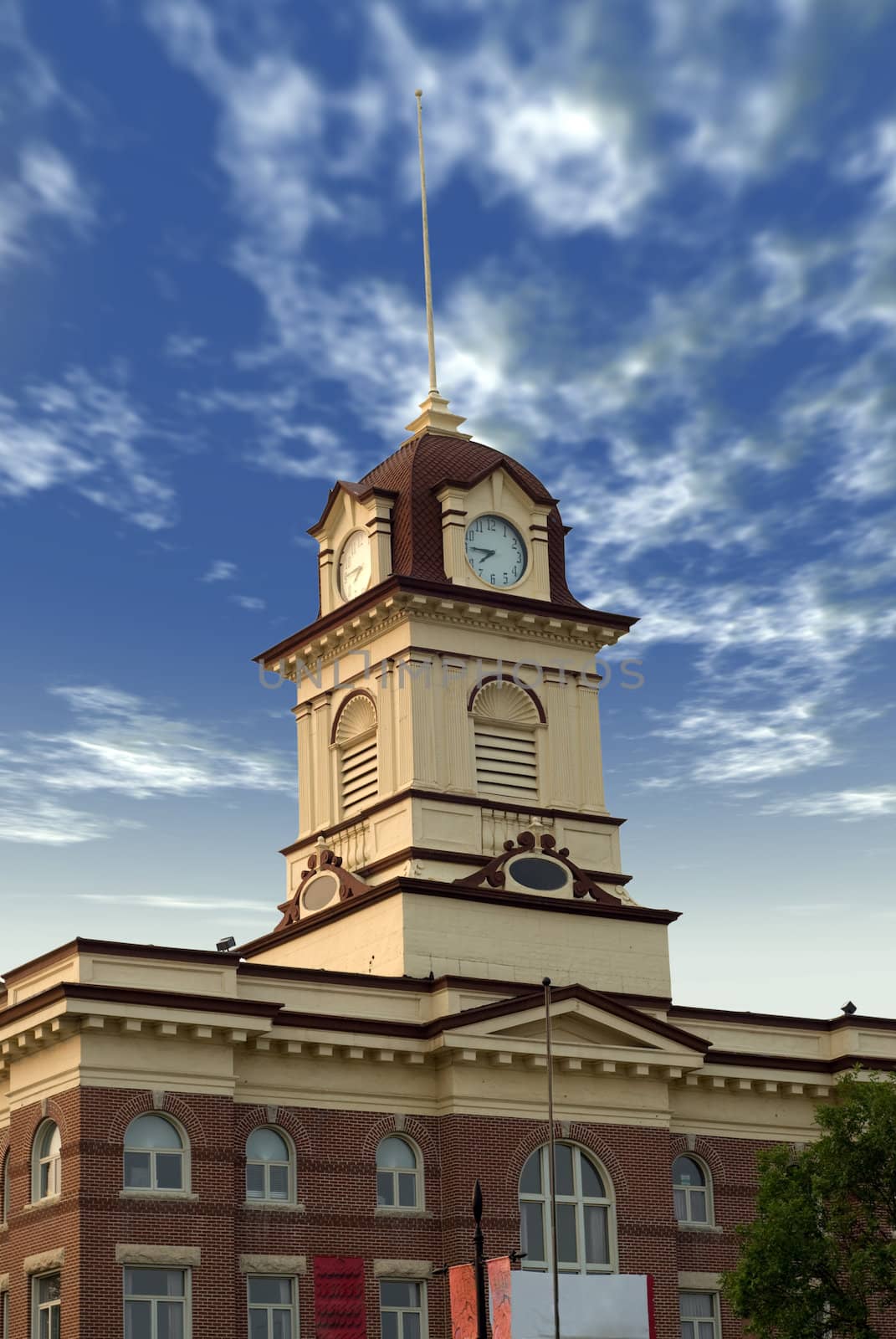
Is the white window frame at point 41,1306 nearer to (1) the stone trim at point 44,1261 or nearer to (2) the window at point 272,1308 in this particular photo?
(1) the stone trim at point 44,1261

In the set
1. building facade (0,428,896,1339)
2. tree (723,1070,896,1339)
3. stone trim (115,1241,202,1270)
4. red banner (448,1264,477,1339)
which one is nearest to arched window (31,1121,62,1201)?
building facade (0,428,896,1339)

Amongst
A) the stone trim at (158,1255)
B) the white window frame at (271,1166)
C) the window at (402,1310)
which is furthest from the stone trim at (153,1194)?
the window at (402,1310)

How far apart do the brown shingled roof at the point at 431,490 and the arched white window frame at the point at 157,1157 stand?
631 inches

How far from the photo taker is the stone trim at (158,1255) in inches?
1672

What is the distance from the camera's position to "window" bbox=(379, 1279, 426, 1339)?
4584cm

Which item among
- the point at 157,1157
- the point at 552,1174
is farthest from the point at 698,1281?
the point at 157,1157

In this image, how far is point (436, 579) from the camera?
55.1m

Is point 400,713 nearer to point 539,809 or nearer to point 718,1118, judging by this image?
point 539,809

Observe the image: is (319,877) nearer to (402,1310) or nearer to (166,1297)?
(402,1310)

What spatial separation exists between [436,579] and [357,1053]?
1337cm

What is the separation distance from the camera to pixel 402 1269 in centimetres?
4612

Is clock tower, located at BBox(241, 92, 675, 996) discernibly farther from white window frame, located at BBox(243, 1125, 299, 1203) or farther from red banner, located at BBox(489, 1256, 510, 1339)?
red banner, located at BBox(489, 1256, 510, 1339)

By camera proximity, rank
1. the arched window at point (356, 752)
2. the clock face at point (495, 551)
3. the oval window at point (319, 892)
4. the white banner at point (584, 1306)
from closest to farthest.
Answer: the white banner at point (584, 1306)
the oval window at point (319, 892)
the arched window at point (356, 752)
the clock face at point (495, 551)

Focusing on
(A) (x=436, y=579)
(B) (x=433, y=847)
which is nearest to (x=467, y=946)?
(B) (x=433, y=847)
